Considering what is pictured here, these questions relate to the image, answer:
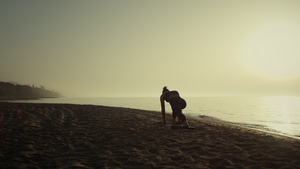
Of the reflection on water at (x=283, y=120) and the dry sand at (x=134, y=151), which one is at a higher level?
the dry sand at (x=134, y=151)

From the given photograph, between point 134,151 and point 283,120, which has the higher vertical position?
point 134,151

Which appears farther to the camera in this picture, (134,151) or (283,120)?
(283,120)

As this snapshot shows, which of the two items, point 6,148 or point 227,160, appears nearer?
point 227,160

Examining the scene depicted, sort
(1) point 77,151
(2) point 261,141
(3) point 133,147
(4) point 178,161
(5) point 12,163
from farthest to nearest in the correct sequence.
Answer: (2) point 261,141 → (3) point 133,147 → (1) point 77,151 → (4) point 178,161 → (5) point 12,163

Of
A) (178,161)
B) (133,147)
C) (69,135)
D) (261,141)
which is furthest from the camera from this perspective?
(69,135)

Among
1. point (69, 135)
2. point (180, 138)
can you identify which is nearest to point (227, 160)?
point (180, 138)

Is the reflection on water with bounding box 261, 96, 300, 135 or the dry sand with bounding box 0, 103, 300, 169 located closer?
the dry sand with bounding box 0, 103, 300, 169

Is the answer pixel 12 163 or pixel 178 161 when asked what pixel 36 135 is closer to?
pixel 12 163

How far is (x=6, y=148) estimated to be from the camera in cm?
737

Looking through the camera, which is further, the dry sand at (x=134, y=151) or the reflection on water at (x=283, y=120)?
the reflection on water at (x=283, y=120)

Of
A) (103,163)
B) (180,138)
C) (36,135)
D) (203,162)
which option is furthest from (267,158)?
(36,135)

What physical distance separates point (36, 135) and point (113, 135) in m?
3.56

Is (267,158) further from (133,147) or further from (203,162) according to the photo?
(133,147)

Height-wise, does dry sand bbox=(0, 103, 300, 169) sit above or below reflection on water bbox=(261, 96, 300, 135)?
above
